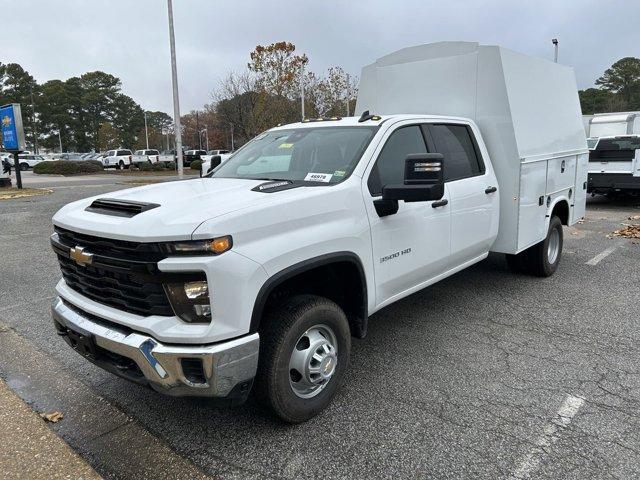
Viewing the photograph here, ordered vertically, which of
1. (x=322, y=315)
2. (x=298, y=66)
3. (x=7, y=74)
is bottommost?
(x=322, y=315)

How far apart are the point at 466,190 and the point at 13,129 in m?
20.7

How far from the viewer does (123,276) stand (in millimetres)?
2705

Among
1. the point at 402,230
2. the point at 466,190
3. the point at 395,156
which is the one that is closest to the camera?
the point at 402,230

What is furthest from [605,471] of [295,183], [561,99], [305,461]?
[561,99]

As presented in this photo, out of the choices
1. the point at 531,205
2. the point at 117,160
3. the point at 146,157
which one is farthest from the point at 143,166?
the point at 531,205

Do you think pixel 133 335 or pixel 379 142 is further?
pixel 379 142

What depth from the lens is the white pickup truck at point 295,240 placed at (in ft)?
8.29

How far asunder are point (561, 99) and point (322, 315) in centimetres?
503

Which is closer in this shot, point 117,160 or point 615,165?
point 615,165

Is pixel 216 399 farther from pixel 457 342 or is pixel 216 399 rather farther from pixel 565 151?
pixel 565 151

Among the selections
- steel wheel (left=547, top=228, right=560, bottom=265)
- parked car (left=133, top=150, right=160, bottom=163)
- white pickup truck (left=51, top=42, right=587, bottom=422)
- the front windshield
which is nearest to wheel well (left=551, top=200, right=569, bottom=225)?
steel wheel (left=547, top=228, right=560, bottom=265)

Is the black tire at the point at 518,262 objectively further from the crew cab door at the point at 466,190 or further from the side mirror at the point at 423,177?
the side mirror at the point at 423,177

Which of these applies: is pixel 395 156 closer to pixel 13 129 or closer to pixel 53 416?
pixel 53 416

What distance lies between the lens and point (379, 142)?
3.70 metres
